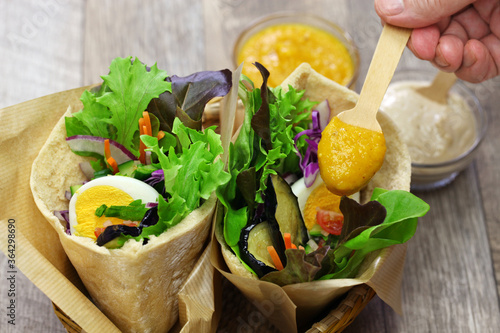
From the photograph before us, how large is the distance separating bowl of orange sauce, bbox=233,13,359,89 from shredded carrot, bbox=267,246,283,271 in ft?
3.86

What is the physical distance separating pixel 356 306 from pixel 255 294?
0.33 metres

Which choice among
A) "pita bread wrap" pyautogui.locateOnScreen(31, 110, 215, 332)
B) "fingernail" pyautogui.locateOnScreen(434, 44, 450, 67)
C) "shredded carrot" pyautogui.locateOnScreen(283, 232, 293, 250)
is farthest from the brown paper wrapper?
"fingernail" pyautogui.locateOnScreen(434, 44, 450, 67)

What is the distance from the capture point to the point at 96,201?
5.31 feet

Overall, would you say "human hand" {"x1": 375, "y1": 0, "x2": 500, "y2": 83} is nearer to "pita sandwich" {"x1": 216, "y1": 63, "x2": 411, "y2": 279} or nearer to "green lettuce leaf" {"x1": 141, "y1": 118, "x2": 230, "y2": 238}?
"pita sandwich" {"x1": 216, "y1": 63, "x2": 411, "y2": 279}

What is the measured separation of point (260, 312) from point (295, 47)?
1477 mm

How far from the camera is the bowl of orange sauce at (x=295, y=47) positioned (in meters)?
2.60

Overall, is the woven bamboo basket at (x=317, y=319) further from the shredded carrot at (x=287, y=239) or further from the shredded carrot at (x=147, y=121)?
the shredded carrot at (x=147, y=121)

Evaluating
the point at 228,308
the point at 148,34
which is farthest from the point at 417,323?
the point at 148,34

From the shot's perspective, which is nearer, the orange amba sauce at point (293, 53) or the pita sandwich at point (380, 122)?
the pita sandwich at point (380, 122)

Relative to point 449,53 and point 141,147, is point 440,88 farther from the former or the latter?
point 141,147

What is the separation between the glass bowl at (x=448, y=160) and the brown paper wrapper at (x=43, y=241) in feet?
3.62

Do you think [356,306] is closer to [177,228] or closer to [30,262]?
[177,228]

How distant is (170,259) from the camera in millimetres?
1560

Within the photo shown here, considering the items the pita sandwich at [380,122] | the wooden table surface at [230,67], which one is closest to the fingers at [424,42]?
the pita sandwich at [380,122]
